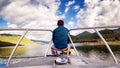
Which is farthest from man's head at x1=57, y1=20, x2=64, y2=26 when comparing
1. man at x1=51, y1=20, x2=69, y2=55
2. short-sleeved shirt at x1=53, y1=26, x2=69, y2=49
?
short-sleeved shirt at x1=53, y1=26, x2=69, y2=49

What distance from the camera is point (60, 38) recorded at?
794cm

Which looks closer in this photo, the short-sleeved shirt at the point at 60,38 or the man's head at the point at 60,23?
the short-sleeved shirt at the point at 60,38

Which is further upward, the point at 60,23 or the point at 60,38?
the point at 60,23

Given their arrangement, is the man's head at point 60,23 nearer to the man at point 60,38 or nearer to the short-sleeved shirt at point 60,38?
the man at point 60,38

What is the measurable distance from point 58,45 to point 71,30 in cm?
122

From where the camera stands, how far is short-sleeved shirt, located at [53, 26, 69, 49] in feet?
25.7

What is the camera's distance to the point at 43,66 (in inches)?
185

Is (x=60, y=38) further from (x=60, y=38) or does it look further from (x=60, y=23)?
(x=60, y=23)

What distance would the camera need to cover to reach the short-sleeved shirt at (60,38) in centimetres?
784

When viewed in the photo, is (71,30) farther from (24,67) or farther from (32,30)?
(24,67)

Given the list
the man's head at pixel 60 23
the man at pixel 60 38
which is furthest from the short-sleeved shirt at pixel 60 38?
the man's head at pixel 60 23

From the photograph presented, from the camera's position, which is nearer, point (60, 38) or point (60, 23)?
point (60, 38)

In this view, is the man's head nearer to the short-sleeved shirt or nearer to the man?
the man

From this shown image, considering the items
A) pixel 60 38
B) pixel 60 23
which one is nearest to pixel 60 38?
pixel 60 38
